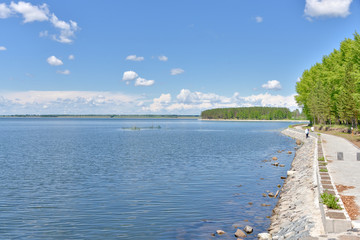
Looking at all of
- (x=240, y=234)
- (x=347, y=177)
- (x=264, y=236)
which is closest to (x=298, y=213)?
(x=264, y=236)

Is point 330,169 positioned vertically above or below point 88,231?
above

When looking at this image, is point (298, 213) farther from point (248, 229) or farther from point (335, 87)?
point (335, 87)

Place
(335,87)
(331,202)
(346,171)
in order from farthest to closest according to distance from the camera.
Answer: (335,87) < (346,171) < (331,202)

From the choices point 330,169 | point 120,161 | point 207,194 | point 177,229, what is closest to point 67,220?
point 177,229

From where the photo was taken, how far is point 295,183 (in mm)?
23094

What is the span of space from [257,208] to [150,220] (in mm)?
6563

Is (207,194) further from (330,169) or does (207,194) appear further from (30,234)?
(30,234)

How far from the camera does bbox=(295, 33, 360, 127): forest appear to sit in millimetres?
58297

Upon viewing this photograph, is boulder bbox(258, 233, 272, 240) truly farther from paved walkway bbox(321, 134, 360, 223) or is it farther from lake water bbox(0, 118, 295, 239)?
paved walkway bbox(321, 134, 360, 223)

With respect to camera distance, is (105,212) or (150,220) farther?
(105,212)

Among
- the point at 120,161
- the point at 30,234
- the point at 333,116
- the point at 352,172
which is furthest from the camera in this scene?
the point at 333,116

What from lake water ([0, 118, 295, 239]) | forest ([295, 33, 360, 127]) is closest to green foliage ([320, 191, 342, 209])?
lake water ([0, 118, 295, 239])

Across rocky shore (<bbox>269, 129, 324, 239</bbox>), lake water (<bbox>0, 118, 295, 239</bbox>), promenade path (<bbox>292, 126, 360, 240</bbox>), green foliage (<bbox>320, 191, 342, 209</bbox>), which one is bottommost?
lake water (<bbox>0, 118, 295, 239</bbox>)

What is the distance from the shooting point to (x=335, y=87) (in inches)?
2749
